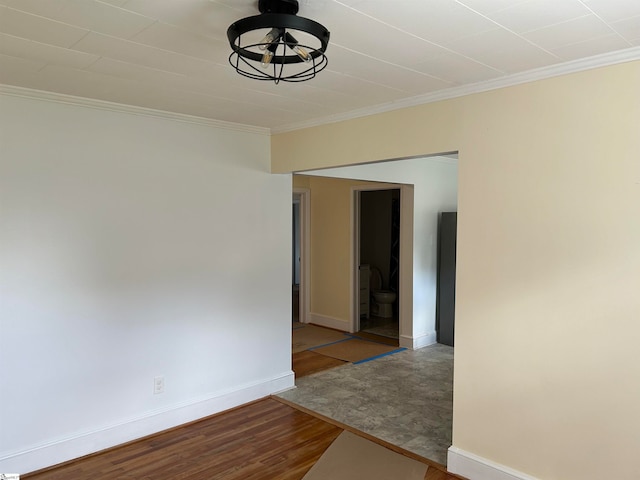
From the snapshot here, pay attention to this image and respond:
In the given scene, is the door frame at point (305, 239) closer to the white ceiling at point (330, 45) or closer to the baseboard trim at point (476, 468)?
the white ceiling at point (330, 45)

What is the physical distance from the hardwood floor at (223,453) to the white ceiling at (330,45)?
2334 millimetres

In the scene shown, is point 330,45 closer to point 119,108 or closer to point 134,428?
point 119,108

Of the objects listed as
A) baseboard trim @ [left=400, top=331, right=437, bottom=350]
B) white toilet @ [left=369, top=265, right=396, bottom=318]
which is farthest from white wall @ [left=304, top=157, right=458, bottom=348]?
white toilet @ [left=369, top=265, right=396, bottom=318]

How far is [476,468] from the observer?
2.70 metres

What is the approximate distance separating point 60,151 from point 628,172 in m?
3.18

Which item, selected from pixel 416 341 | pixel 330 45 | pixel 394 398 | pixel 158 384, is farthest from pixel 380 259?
pixel 330 45

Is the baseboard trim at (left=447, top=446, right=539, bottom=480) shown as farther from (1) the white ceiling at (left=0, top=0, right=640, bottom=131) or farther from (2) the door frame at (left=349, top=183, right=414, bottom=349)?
(2) the door frame at (left=349, top=183, right=414, bottom=349)

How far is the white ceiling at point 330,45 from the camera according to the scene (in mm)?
1684

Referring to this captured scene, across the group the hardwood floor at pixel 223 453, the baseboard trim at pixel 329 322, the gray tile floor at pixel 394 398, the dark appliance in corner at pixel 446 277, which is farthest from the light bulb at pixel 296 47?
the baseboard trim at pixel 329 322

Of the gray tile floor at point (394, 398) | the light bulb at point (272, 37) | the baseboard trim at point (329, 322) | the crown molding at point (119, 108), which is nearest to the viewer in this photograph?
the light bulb at point (272, 37)

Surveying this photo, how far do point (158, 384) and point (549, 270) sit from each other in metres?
2.74

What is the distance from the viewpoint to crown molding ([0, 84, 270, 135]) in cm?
272

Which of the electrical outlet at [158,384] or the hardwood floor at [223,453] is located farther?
the electrical outlet at [158,384]

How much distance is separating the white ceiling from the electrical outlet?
1.97 meters
